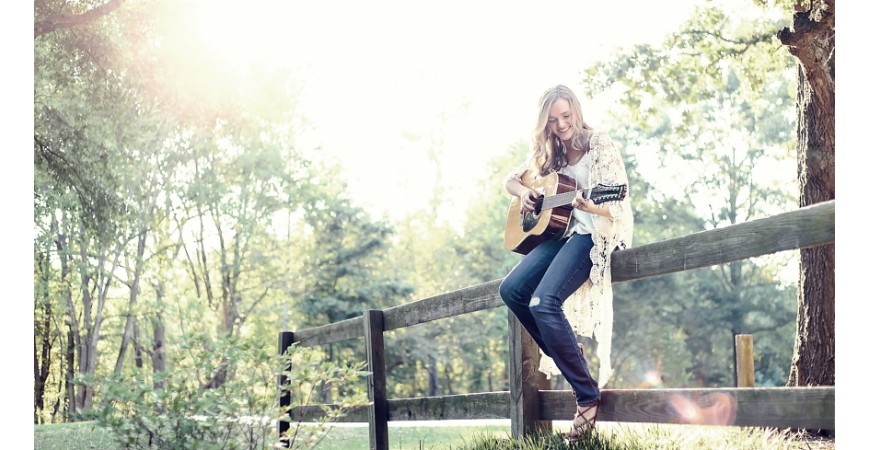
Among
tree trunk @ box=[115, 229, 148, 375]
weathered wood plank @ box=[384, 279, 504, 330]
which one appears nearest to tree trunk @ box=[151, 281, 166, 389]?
tree trunk @ box=[115, 229, 148, 375]

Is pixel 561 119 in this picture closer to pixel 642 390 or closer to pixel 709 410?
pixel 642 390

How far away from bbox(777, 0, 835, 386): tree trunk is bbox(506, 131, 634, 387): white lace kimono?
2.56m

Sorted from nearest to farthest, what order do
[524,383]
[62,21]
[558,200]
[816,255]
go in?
[558,200] → [524,383] → [816,255] → [62,21]

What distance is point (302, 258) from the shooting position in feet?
76.5

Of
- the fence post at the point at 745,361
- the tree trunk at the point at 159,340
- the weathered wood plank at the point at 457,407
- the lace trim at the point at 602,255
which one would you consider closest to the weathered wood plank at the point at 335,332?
the weathered wood plank at the point at 457,407

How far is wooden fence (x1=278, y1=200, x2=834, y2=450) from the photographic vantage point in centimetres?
294

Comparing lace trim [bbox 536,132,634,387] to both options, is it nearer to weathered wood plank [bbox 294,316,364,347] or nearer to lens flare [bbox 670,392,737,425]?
lens flare [bbox 670,392,737,425]

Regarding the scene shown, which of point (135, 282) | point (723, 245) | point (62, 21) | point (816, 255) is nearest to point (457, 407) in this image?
point (723, 245)

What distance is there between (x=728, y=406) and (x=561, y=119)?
1334 mm

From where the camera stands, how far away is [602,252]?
3.67 m

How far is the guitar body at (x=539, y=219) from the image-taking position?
12.4 feet

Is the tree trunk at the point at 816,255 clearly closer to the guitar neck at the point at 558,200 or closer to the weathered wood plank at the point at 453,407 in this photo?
the weathered wood plank at the point at 453,407
